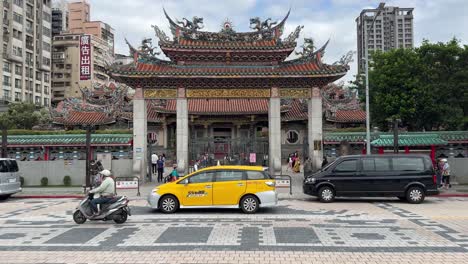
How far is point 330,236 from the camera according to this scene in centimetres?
1030

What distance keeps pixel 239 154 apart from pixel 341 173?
Answer: 9.52 m

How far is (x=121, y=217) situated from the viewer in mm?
12336

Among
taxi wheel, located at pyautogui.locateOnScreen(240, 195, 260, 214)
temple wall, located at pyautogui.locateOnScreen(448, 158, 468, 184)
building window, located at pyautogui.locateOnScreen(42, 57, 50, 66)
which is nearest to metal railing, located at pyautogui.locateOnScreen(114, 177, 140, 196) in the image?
taxi wheel, located at pyautogui.locateOnScreen(240, 195, 260, 214)

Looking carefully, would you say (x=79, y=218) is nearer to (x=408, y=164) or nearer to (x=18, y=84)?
(x=408, y=164)

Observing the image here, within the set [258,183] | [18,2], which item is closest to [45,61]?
[18,2]

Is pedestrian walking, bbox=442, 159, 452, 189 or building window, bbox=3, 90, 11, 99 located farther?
building window, bbox=3, 90, 11, 99

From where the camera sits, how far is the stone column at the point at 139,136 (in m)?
24.0

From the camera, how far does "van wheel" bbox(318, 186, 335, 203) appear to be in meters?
17.2

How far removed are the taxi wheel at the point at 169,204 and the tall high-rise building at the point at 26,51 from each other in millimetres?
62397

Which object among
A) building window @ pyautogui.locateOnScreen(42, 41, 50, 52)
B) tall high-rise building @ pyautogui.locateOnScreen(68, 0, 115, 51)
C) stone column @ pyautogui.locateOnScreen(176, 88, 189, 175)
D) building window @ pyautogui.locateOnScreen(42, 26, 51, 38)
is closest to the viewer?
stone column @ pyautogui.locateOnScreen(176, 88, 189, 175)

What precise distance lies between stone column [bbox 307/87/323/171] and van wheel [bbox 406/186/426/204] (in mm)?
7764

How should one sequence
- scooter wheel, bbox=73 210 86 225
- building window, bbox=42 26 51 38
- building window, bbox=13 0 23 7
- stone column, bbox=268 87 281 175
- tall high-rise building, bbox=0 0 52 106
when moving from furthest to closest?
building window, bbox=42 26 51 38
building window, bbox=13 0 23 7
tall high-rise building, bbox=0 0 52 106
stone column, bbox=268 87 281 175
scooter wheel, bbox=73 210 86 225

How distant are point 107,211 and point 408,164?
38.1ft

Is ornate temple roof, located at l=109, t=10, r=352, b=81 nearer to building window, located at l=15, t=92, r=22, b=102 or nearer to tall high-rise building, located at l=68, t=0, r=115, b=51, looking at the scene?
building window, located at l=15, t=92, r=22, b=102
